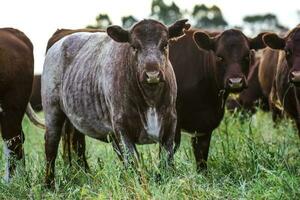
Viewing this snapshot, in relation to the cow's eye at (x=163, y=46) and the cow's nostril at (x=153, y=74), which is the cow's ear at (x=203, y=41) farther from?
the cow's nostril at (x=153, y=74)

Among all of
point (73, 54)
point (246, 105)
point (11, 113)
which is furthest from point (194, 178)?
point (246, 105)

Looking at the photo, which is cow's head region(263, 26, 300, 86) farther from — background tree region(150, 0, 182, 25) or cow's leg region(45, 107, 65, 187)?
background tree region(150, 0, 182, 25)

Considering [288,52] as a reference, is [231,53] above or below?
below

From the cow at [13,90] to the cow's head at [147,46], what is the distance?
6.18 feet

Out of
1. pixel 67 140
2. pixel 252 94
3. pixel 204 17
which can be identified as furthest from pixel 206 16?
pixel 67 140

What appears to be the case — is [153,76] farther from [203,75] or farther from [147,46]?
[203,75]

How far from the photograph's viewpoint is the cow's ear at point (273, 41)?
25.6ft

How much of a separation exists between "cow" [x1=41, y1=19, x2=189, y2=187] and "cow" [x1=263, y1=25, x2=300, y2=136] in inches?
49.1

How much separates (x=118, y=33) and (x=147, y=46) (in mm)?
434

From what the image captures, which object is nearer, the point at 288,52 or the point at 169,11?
the point at 288,52

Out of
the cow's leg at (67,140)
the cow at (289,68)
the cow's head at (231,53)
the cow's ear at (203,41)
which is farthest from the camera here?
the cow's leg at (67,140)

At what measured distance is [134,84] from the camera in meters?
6.55

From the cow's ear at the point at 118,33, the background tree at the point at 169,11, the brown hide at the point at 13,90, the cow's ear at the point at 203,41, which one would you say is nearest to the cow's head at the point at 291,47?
the cow's ear at the point at 203,41

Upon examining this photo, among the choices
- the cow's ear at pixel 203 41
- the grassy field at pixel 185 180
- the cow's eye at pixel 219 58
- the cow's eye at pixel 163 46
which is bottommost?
the grassy field at pixel 185 180
